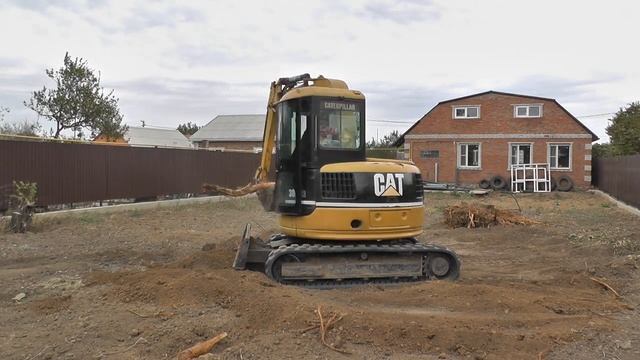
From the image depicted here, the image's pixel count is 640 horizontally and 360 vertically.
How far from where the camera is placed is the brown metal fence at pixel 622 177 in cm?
1898

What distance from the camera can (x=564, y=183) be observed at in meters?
30.8

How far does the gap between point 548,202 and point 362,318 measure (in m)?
21.1

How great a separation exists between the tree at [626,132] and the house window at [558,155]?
431 centimetres

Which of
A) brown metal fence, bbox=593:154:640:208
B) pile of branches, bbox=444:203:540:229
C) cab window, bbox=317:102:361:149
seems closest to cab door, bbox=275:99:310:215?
cab window, bbox=317:102:361:149

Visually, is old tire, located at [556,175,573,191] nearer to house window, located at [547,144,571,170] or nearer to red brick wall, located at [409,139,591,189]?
red brick wall, located at [409,139,591,189]

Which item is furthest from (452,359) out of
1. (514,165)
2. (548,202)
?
(514,165)

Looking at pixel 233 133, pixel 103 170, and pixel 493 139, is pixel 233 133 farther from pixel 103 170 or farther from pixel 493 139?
pixel 103 170

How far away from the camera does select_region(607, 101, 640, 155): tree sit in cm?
3272

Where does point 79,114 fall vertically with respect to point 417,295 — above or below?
above

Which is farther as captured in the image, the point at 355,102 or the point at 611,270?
the point at 611,270

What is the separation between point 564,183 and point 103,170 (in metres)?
23.7

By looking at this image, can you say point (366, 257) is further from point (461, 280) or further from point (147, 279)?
point (147, 279)

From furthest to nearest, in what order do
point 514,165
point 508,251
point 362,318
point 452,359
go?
point 514,165, point 508,251, point 362,318, point 452,359

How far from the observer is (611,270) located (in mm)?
8977
